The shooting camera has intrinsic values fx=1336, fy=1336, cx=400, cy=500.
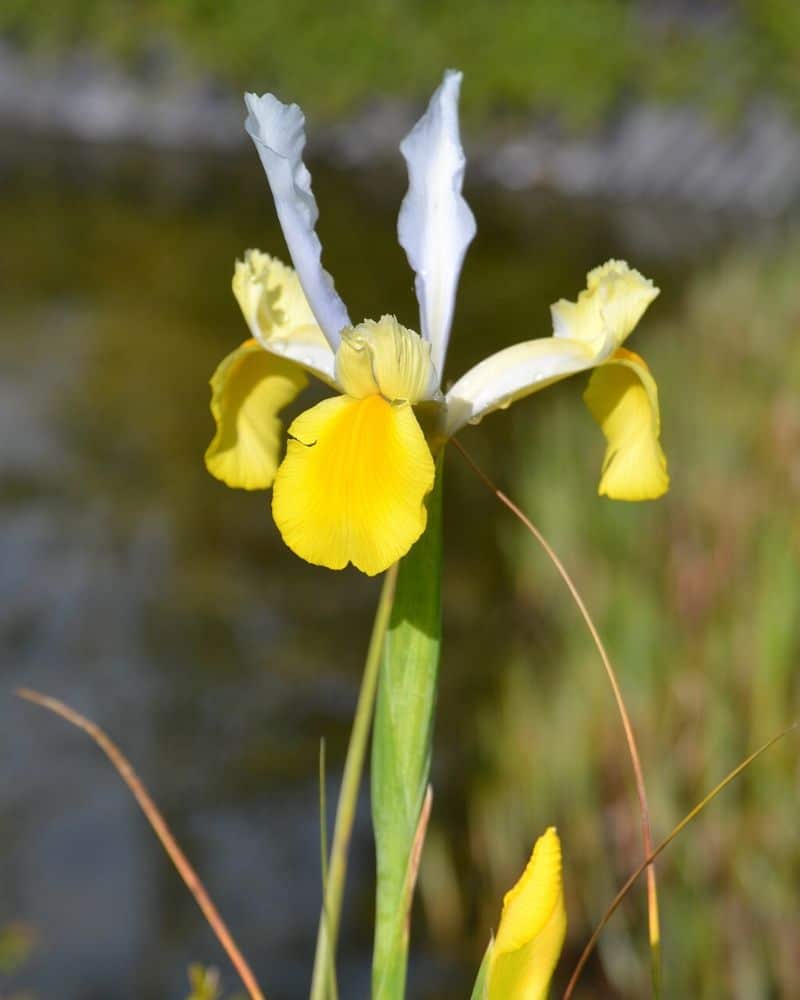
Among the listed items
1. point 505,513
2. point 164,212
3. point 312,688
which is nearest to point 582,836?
point 312,688

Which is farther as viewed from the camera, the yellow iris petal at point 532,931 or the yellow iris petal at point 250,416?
the yellow iris petal at point 250,416

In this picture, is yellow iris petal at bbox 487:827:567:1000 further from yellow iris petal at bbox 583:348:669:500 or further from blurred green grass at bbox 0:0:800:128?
blurred green grass at bbox 0:0:800:128

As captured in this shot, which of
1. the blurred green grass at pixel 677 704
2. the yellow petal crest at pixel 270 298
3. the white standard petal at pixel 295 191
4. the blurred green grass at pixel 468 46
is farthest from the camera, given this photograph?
the blurred green grass at pixel 468 46

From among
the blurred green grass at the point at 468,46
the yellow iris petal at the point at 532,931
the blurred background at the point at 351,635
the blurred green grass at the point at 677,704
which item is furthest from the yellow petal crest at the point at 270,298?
the blurred green grass at the point at 468,46

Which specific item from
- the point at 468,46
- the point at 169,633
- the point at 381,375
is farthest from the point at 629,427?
the point at 468,46

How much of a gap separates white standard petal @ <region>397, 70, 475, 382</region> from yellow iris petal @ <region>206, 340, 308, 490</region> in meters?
0.11

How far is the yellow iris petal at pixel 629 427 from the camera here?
88cm

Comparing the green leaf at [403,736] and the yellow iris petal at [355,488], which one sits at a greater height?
the yellow iris petal at [355,488]

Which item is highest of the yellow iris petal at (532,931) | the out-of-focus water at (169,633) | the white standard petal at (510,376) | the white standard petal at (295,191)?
the out-of-focus water at (169,633)

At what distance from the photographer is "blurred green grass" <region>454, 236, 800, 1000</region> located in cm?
230

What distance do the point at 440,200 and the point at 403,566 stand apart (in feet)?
0.95

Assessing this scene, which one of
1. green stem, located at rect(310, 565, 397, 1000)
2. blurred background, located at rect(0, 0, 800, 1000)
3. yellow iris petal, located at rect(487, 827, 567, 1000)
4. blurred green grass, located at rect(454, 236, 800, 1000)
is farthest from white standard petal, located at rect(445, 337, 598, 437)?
blurred green grass, located at rect(454, 236, 800, 1000)

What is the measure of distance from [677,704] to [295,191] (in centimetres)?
197

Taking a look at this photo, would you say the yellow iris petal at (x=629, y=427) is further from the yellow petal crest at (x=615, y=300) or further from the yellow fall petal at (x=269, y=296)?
the yellow fall petal at (x=269, y=296)
